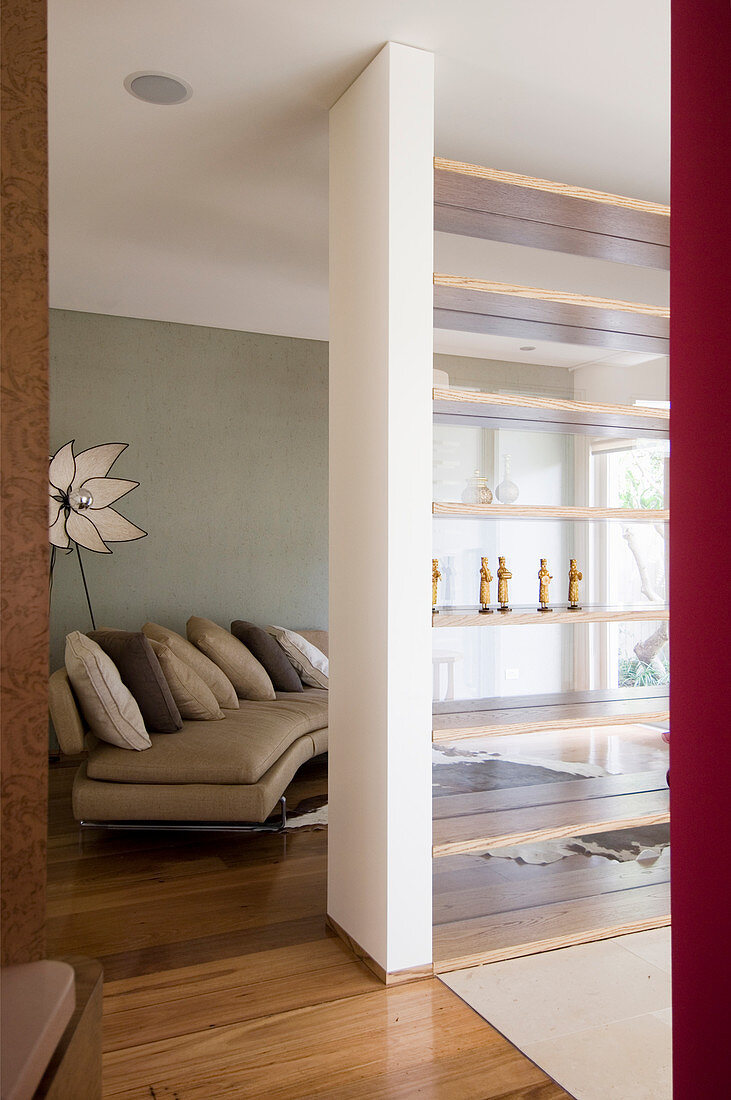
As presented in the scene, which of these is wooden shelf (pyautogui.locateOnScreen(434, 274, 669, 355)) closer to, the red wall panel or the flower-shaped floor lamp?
the red wall panel

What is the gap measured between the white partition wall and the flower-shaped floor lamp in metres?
2.86

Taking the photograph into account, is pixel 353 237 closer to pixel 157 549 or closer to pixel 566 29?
pixel 566 29

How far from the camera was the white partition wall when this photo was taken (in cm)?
251

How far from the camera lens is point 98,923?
2.92 m

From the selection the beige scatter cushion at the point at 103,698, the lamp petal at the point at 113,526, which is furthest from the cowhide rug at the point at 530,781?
the lamp petal at the point at 113,526

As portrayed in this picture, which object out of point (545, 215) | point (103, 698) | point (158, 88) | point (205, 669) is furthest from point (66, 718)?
point (545, 215)

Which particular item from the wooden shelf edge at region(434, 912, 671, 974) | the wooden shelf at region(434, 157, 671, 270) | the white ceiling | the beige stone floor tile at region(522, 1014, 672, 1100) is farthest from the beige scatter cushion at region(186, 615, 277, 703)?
the beige stone floor tile at region(522, 1014, 672, 1100)

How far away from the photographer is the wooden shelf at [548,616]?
2.71 metres

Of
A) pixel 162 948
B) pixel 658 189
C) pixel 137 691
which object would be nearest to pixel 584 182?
pixel 658 189

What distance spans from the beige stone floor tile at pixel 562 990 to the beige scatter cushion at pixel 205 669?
2.40 metres

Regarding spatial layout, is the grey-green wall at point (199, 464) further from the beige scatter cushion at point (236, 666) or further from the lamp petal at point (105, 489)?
the beige scatter cushion at point (236, 666)

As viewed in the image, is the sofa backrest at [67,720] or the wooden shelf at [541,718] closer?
the wooden shelf at [541,718]

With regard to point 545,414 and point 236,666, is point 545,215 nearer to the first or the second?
point 545,414

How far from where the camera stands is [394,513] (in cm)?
252
